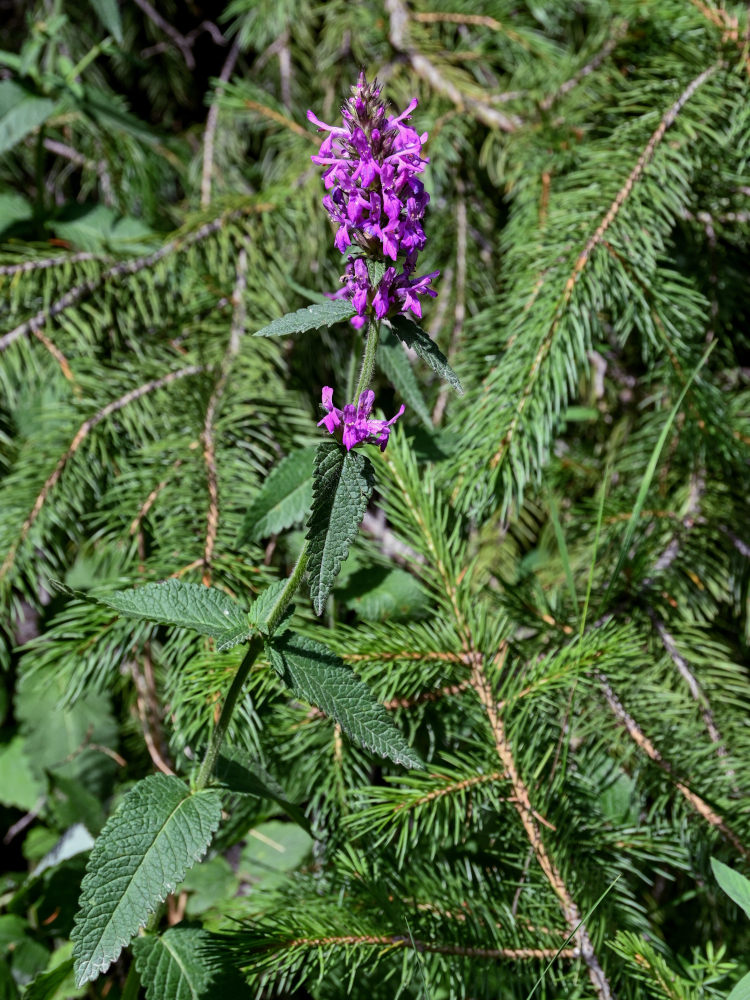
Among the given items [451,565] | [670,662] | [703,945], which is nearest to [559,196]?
[451,565]

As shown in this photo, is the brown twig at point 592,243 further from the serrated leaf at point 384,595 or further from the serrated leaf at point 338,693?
the serrated leaf at point 338,693

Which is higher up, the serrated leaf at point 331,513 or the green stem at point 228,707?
the serrated leaf at point 331,513

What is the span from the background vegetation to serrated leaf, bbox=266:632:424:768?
174 millimetres

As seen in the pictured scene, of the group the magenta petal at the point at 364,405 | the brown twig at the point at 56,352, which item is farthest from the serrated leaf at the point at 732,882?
the brown twig at the point at 56,352

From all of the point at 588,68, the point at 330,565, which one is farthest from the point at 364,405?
the point at 588,68

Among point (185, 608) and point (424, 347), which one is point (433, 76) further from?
point (185, 608)

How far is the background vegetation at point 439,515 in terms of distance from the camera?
3.09ft

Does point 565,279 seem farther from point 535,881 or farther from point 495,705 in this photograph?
point 535,881

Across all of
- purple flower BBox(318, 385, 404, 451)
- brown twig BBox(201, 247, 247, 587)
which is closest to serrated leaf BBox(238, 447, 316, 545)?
brown twig BBox(201, 247, 247, 587)

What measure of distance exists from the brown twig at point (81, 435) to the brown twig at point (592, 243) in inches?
22.0

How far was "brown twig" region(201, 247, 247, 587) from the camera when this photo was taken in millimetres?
1104

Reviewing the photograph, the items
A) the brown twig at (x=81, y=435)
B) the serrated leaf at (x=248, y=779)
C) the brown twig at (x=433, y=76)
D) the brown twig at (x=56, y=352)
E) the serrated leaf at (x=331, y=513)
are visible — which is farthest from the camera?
the brown twig at (x=433, y=76)

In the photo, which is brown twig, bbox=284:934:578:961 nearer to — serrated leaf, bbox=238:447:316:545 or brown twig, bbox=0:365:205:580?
serrated leaf, bbox=238:447:316:545

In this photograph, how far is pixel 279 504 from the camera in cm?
103
